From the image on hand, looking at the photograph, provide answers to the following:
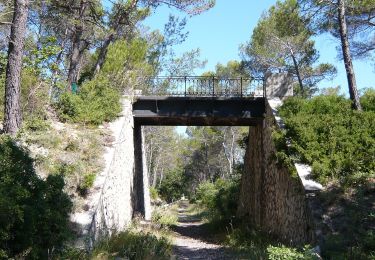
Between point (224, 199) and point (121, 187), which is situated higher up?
point (121, 187)

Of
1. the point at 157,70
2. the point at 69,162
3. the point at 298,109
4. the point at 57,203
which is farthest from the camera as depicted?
the point at 157,70

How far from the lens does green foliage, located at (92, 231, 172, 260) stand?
9133 mm

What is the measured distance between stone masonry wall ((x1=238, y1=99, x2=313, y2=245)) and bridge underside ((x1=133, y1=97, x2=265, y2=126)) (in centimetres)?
86

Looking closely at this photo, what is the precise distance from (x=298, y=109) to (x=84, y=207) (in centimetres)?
755

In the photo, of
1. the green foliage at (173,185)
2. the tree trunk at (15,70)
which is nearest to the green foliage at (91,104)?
the tree trunk at (15,70)

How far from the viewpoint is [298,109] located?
47.0 feet

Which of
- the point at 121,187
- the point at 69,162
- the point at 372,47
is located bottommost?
the point at 121,187

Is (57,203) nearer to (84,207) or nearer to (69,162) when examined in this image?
(84,207)

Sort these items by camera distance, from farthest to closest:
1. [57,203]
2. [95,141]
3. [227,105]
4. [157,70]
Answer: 1. [157,70]
2. [227,105]
3. [95,141]
4. [57,203]

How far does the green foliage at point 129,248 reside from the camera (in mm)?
9133

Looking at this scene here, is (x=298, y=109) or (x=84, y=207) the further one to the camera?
(x=298, y=109)

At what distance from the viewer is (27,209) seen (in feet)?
20.3

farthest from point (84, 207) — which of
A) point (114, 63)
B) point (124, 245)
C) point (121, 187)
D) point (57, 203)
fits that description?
point (114, 63)

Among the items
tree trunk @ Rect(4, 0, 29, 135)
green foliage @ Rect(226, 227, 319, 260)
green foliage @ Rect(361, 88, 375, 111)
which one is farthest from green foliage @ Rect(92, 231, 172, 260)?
green foliage @ Rect(361, 88, 375, 111)
